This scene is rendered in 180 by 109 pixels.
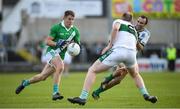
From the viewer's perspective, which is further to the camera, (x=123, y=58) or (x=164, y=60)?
(x=164, y=60)

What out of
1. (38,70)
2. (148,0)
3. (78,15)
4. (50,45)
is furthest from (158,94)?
(78,15)

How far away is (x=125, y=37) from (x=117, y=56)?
47 cm

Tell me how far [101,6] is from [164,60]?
10.9 metres

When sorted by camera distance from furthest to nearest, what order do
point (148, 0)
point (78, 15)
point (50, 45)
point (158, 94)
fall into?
1. point (78, 15)
2. point (148, 0)
3. point (158, 94)
4. point (50, 45)

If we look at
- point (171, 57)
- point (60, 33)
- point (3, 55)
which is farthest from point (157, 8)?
point (60, 33)

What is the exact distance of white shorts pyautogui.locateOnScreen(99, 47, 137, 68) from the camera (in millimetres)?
16484

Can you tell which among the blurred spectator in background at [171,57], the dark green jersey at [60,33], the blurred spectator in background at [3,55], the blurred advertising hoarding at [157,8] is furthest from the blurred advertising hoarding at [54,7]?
the dark green jersey at [60,33]

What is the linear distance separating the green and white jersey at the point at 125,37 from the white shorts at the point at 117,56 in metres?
0.09

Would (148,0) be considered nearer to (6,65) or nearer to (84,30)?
(84,30)

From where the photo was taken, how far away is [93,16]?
195ft

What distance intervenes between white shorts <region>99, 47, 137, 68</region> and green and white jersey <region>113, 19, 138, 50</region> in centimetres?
9

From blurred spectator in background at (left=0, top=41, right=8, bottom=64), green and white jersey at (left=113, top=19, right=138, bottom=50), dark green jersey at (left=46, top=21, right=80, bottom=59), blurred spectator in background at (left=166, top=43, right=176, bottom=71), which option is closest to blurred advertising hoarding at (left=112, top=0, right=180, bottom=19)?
blurred spectator in background at (left=166, top=43, right=176, bottom=71)

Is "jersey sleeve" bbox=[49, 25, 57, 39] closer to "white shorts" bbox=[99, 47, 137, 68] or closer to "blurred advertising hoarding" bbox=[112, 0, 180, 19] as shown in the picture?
"white shorts" bbox=[99, 47, 137, 68]

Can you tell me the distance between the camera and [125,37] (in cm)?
1656
